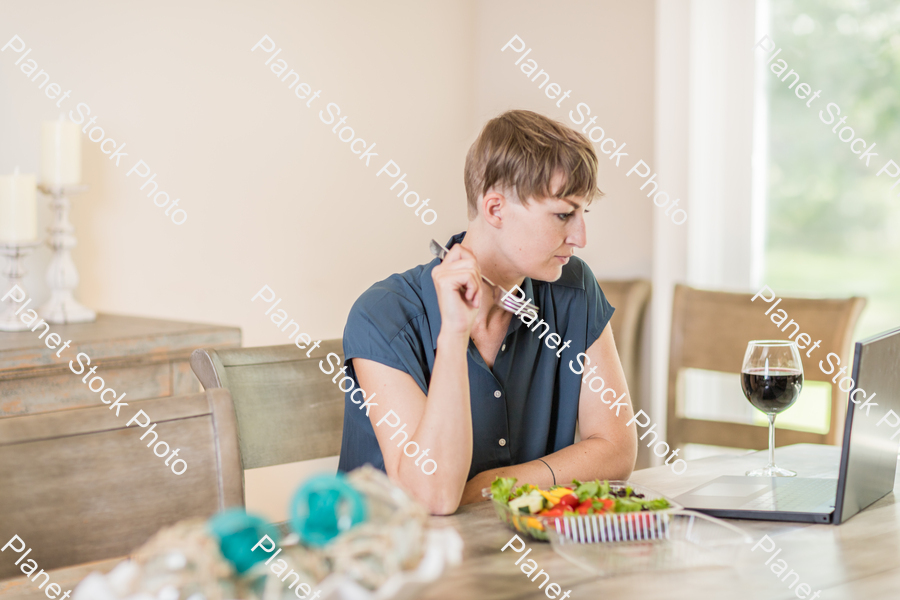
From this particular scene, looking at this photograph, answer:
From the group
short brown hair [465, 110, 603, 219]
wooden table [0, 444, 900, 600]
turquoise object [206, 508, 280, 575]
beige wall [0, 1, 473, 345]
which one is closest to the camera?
turquoise object [206, 508, 280, 575]

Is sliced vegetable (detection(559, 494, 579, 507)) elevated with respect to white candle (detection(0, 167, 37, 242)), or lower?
lower

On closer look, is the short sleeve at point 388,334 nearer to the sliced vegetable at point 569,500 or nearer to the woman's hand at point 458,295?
the woman's hand at point 458,295

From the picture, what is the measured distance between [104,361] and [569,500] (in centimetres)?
118

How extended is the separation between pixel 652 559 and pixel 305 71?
223 cm

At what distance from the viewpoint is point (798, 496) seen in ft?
3.66

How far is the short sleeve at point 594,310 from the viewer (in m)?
1.49

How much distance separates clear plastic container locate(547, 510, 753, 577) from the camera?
2.83ft

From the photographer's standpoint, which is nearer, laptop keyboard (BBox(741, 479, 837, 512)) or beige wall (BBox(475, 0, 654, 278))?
laptop keyboard (BBox(741, 479, 837, 512))

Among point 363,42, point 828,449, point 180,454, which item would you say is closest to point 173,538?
point 180,454

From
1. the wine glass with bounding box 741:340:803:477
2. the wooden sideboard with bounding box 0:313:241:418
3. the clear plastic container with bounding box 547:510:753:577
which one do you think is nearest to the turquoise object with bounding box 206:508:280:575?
the clear plastic container with bounding box 547:510:753:577

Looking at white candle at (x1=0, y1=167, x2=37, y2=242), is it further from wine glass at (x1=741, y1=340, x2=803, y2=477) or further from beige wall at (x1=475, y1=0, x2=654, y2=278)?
beige wall at (x1=475, y1=0, x2=654, y2=278)

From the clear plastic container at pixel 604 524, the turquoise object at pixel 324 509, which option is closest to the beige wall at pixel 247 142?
the clear plastic container at pixel 604 524

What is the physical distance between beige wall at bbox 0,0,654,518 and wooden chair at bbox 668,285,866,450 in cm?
60

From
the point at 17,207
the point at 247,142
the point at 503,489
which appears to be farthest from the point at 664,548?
the point at 247,142
